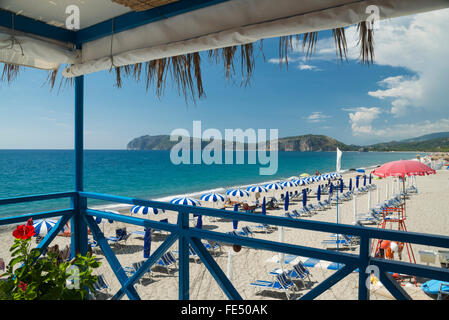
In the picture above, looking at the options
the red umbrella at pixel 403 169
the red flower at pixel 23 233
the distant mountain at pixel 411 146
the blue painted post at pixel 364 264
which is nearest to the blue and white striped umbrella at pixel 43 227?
the red flower at pixel 23 233

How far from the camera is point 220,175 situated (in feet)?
154

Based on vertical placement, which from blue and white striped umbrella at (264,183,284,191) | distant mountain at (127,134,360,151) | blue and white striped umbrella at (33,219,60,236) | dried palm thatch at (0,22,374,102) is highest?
distant mountain at (127,134,360,151)

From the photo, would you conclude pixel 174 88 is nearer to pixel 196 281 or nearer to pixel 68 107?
pixel 196 281

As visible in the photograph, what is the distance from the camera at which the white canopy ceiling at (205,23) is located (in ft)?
3.87

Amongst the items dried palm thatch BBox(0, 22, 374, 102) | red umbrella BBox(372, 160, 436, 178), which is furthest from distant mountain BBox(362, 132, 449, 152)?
dried palm thatch BBox(0, 22, 374, 102)

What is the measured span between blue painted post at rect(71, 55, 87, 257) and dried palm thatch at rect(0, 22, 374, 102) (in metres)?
0.43

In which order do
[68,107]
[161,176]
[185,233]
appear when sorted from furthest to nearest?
1. [68,107]
2. [161,176]
3. [185,233]

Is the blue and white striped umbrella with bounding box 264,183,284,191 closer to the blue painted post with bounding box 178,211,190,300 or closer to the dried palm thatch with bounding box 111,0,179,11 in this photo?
the blue painted post with bounding box 178,211,190,300

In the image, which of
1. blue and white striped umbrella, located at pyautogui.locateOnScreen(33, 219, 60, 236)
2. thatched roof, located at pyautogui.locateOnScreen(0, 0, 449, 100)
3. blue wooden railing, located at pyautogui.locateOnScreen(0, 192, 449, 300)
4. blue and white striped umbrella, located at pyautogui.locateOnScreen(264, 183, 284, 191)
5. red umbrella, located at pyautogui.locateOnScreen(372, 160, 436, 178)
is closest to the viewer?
blue wooden railing, located at pyautogui.locateOnScreen(0, 192, 449, 300)

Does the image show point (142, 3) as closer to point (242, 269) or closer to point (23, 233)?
point (23, 233)

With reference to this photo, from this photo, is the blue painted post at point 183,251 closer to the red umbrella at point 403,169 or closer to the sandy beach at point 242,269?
the sandy beach at point 242,269

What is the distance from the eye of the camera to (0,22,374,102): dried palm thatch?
1.40 meters
